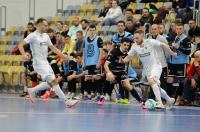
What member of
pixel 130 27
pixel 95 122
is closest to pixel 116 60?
pixel 130 27

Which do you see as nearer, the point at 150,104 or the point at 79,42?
the point at 150,104

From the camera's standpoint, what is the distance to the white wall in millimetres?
24078

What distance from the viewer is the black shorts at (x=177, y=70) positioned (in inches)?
556

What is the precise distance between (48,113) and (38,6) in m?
14.3

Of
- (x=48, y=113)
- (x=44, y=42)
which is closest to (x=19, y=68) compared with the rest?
(x=44, y=42)

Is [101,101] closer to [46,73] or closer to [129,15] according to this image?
[46,73]

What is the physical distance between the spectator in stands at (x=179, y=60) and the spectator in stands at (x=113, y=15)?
439 cm

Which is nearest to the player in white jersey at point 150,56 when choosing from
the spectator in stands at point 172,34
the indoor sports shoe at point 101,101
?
the spectator in stands at point 172,34

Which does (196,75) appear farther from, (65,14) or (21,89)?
(65,14)

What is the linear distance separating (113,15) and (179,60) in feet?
15.5

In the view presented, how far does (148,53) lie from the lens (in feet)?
42.0

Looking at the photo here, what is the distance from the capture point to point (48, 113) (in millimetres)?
10422

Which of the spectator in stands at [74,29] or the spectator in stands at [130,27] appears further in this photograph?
the spectator in stands at [74,29]

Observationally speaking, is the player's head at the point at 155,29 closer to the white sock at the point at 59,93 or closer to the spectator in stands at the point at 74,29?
the white sock at the point at 59,93
